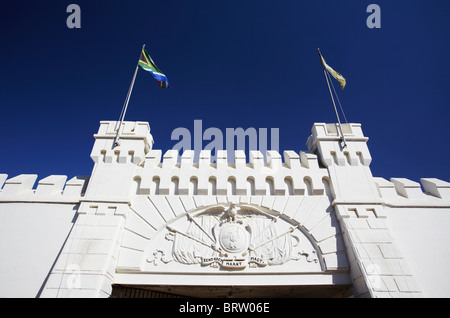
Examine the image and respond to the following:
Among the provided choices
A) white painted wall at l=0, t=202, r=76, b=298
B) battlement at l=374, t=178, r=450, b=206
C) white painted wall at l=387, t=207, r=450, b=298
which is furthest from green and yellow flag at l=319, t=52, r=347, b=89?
white painted wall at l=0, t=202, r=76, b=298

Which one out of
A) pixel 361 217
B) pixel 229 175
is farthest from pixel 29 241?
pixel 361 217

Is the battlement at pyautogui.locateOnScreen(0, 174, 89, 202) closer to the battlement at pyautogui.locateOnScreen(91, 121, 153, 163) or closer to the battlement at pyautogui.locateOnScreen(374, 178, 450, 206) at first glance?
the battlement at pyautogui.locateOnScreen(91, 121, 153, 163)

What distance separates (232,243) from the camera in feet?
24.6

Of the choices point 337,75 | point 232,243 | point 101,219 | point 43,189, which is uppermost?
point 337,75

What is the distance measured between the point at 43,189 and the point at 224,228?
21.1ft

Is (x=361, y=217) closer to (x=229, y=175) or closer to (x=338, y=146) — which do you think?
(x=338, y=146)

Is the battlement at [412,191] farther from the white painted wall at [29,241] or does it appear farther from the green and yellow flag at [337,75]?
the white painted wall at [29,241]

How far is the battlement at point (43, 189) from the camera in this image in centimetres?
823

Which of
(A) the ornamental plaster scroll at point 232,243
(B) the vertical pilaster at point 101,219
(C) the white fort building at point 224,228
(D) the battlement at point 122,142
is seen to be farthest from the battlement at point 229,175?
(A) the ornamental plaster scroll at point 232,243

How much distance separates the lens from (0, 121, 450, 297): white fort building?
6965 millimetres

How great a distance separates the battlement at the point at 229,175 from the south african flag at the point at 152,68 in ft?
13.8

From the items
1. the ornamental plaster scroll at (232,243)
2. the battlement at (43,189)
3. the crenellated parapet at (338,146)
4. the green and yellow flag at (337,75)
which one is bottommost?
the ornamental plaster scroll at (232,243)
